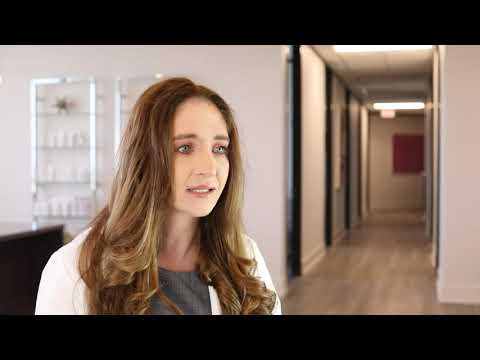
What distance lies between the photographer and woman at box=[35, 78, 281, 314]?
497 millimetres

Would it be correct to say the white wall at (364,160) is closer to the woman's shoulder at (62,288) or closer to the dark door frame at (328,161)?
the dark door frame at (328,161)

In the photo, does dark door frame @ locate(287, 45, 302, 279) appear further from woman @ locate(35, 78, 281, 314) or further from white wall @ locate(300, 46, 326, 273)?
woman @ locate(35, 78, 281, 314)

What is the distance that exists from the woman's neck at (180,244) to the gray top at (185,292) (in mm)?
11

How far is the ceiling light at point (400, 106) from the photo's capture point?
7.71m

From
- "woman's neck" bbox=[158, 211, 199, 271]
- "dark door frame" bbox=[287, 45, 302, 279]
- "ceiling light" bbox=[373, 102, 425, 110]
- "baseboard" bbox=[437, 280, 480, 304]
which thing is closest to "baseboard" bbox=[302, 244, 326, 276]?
"dark door frame" bbox=[287, 45, 302, 279]

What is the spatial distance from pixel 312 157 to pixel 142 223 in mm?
3563

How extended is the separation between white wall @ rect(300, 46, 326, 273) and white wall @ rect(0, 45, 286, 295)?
72 centimetres

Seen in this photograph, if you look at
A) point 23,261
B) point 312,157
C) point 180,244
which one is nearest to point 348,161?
point 312,157

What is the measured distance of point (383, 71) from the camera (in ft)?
16.5

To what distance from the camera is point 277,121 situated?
291 cm

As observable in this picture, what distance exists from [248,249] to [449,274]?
2579 millimetres

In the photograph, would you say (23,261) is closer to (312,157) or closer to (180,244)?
(180,244)
